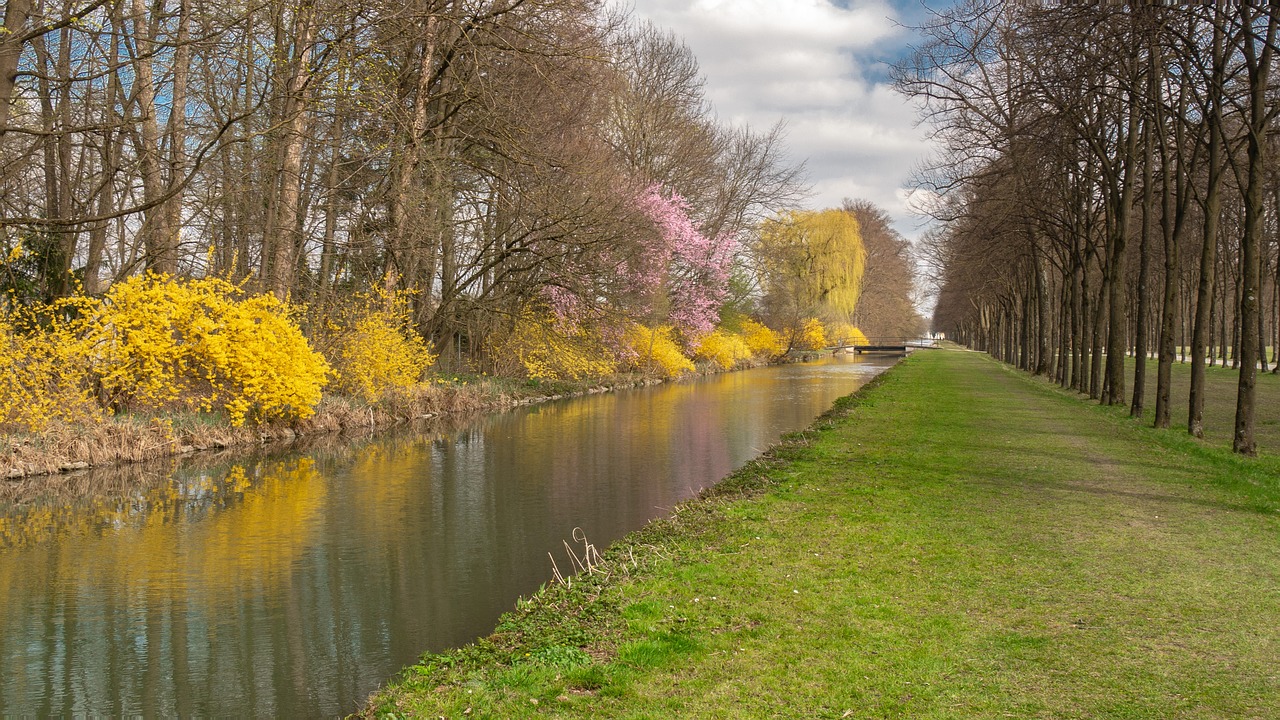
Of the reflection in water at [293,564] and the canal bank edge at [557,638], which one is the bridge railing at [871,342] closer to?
the reflection in water at [293,564]

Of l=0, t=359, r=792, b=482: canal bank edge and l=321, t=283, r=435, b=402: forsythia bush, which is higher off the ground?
l=321, t=283, r=435, b=402: forsythia bush

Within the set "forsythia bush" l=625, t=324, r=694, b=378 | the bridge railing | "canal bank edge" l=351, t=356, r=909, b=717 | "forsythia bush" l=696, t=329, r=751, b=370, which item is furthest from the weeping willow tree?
"canal bank edge" l=351, t=356, r=909, b=717

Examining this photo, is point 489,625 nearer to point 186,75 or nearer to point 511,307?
point 186,75

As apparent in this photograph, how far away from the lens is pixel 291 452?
49.6 ft

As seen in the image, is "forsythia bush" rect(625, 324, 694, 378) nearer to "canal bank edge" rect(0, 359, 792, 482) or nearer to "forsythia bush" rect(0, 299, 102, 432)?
"canal bank edge" rect(0, 359, 792, 482)

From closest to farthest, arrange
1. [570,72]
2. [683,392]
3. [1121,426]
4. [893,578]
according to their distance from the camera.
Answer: [893,578] < [1121,426] < [570,72] < [683,392]

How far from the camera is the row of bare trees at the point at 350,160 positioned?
13898 millimetres

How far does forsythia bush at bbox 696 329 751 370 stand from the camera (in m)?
43.6

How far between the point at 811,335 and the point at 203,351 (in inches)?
1994

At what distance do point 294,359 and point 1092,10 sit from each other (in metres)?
13.6

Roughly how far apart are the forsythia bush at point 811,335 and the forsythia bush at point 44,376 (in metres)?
47.4

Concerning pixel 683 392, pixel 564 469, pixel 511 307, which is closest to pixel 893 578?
pixel 564 469

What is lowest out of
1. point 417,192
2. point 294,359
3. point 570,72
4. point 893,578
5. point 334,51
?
point 893,578

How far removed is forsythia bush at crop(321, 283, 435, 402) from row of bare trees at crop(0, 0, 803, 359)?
94 cm
